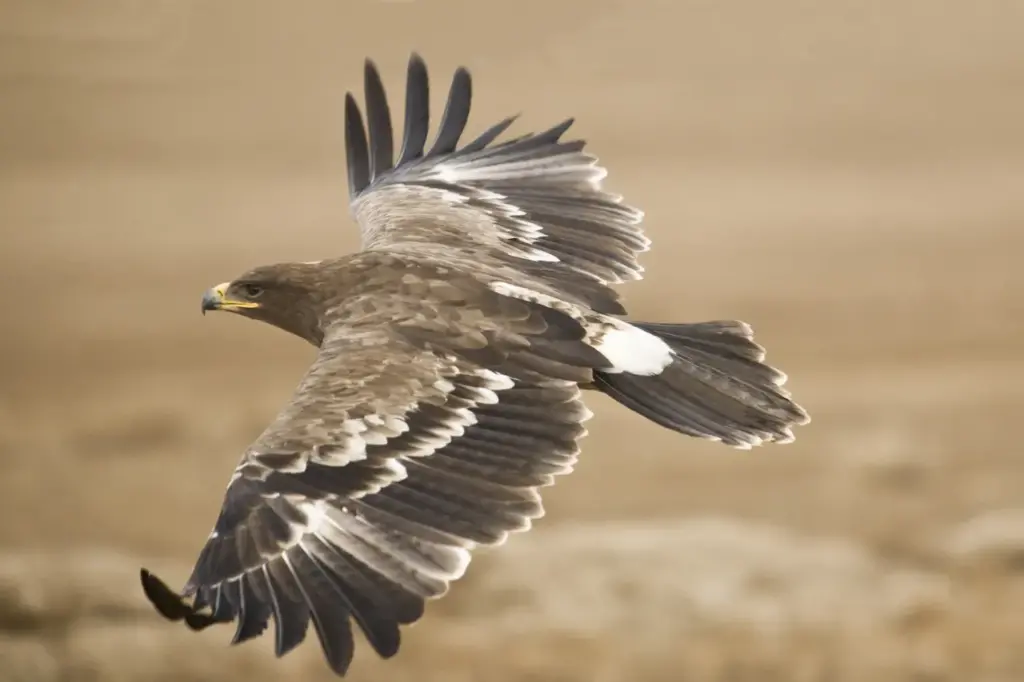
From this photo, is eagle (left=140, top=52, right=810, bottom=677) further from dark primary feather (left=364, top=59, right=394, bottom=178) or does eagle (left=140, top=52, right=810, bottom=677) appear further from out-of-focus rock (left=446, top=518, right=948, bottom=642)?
out-of-focus rock (left=446, top=518, right=948, bottom=642)

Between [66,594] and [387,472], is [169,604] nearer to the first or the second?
[387,472]

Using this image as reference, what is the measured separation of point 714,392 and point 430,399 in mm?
647

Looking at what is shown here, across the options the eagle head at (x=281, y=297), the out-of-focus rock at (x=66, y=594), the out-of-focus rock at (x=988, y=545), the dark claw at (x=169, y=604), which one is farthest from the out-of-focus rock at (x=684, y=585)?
the dark claw at (x=169, y=604)

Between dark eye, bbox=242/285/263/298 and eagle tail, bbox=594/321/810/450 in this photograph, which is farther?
dark eye, bbox=242/285/263/298

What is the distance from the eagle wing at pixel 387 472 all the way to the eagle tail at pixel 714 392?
146mm

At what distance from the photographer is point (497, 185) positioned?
3869 millimetres

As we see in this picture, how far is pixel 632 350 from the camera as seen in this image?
10.2 feet

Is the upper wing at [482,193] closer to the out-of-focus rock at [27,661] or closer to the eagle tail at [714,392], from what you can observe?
the eagle tail at [714,392]

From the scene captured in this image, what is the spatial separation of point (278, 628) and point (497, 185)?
1719 millimetres

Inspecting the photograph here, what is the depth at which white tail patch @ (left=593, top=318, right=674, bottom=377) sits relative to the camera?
10.0 ft

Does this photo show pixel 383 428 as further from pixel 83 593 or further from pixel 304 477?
pixel 83 593

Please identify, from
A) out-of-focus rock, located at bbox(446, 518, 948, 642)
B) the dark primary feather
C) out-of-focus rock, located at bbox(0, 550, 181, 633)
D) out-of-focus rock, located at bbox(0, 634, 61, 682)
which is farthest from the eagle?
out-of-focus rock, located at bbox(0, 634, 61, 682)

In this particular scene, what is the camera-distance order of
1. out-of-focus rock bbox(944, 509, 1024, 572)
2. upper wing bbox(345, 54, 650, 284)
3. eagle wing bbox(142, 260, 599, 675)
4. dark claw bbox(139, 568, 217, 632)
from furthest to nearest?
1. out-of-focus rock bbox(944, 509, 1024, 572)
2. upper wing bbox(345, 54, 650, 284)
3. eagle wing bbox(142, 260, 599, 675)
4. dark claw bbox(139, 568, 217, 632)

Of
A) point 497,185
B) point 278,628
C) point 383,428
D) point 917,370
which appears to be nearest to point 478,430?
point 383,428
